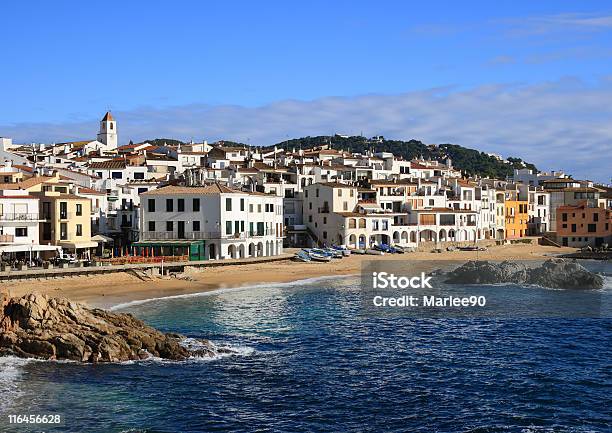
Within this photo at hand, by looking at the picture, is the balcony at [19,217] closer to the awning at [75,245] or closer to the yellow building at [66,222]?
the yellow building at [66,222]

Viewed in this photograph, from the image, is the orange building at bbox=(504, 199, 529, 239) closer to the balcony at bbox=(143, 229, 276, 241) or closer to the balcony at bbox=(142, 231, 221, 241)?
the balcony at bbox=(143, 229, 276, 241)

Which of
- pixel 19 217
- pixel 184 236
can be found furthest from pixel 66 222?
pixel 184 236

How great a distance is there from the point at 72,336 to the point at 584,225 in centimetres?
9725

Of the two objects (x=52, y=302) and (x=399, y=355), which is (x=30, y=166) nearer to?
(x=52, y=302)

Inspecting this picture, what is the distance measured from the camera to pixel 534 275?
73.0 m

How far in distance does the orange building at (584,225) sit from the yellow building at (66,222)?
240 ft

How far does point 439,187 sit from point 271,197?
37.1m

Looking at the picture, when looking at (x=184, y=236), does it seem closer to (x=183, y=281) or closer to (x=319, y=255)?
(x=183, y=281)

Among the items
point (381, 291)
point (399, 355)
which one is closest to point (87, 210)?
point (381, 291)

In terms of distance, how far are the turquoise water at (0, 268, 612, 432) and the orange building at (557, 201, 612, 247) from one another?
72.2 metres

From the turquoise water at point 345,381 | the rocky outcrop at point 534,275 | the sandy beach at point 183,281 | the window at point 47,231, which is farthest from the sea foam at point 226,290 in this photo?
the window at point 47,231

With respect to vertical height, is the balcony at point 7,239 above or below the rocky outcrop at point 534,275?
above

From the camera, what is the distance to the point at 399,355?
38938 millimetres

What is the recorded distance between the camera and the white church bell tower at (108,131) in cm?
15775
